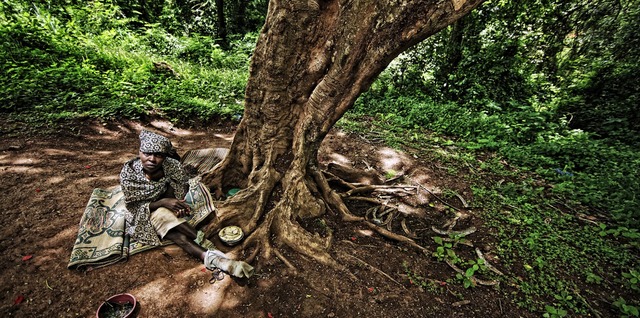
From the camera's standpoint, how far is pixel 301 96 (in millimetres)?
3182

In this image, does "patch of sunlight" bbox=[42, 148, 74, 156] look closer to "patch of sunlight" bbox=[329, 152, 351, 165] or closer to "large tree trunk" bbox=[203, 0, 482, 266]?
"large tree trunk" bbox=[203, 0, 482, 266]

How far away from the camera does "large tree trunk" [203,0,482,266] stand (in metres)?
2.29

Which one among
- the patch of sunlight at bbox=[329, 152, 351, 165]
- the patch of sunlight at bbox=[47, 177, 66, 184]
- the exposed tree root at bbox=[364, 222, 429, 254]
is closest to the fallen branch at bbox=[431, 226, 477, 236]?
the exposed tree root at bbox=[364, 222, 429, 254]

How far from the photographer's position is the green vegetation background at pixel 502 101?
3.43 m

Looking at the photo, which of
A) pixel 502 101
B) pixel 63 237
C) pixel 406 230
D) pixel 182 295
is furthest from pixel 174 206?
pixel 502 101

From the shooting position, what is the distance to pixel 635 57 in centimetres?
675

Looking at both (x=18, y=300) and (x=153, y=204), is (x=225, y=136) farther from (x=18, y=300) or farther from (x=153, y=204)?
(x=18, y=300)

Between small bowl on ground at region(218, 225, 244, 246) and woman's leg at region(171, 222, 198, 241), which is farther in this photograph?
small bowl on ground at region(218, 225, 244, 246)

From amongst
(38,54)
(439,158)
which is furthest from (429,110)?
(38,54)

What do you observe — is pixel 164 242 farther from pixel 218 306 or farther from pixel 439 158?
pixel 439 158

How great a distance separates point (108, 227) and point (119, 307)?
1.05m

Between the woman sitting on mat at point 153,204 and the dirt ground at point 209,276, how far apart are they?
176 millimetres

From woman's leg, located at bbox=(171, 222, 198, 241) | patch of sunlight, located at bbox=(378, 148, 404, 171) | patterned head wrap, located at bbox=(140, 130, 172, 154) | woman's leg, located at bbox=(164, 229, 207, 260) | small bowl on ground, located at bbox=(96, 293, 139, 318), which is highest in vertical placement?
patterned head wrap, located at bbox=(140, 130, 172, 154)

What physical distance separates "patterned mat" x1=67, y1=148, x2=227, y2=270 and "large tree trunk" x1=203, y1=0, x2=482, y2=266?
314 mm
